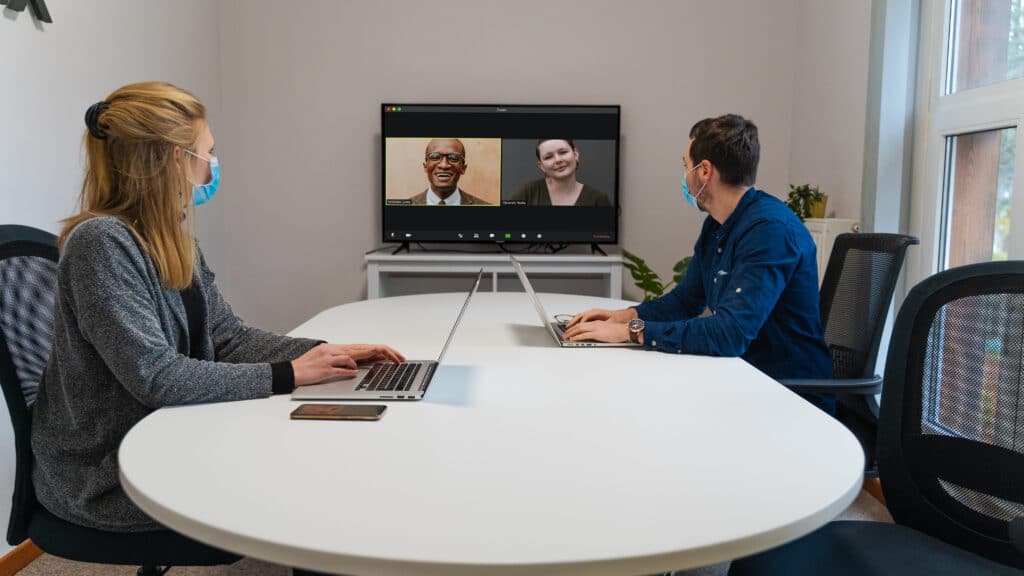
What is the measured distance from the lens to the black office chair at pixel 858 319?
196 cm

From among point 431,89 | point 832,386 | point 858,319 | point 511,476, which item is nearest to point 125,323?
point 511,476

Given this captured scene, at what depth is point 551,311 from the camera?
252cm

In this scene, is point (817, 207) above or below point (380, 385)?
above

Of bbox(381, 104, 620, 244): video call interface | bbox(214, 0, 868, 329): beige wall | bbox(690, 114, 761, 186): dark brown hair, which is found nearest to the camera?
bbox(690, 114, 761, 186): dark brown hair

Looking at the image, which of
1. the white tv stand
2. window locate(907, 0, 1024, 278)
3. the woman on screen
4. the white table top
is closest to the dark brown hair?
the white table top

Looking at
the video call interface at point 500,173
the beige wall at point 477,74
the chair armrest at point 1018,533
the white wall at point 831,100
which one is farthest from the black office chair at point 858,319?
the beige wall at point 477,74

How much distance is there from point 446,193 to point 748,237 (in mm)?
2536

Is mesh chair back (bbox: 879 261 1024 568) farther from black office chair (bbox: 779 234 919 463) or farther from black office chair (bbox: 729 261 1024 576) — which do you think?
black office chair (bbox: 779 234 919 463)

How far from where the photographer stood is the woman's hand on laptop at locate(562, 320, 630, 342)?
1929 mm

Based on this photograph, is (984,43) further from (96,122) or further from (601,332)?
(96,122)

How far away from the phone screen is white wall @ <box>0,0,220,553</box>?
156cm

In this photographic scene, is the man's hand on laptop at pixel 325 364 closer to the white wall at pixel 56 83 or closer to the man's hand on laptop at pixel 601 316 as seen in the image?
the man's hand on laptop at pixel 601 316

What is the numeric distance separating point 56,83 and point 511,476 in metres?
2.44

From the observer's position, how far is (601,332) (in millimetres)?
1931
